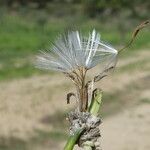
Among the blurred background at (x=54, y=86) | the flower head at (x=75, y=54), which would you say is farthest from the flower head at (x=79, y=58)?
the blurred background at (x=54, y=86)

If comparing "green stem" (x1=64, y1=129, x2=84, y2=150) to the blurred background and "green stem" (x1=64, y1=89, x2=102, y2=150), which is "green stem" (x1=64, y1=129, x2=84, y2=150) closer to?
"green stem" (x1=64, y1=89, x2=102, y2=150)

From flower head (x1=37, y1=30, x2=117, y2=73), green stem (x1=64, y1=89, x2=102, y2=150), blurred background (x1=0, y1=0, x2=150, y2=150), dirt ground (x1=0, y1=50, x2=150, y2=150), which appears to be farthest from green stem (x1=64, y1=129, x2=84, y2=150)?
dirt ground (x1=0, y1=50, x2=150, y2=150)

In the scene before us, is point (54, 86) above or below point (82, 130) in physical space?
above

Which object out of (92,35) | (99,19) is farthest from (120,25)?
(92,35)

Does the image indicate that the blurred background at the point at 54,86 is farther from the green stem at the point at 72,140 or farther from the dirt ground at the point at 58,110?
the green stem at the point at 72,140

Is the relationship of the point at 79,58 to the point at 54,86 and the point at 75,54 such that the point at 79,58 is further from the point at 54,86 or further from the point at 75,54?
the point at 54,86

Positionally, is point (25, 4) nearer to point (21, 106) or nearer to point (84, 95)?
point (21, 106)

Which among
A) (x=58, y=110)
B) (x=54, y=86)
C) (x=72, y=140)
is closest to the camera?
(x=72, y=140)

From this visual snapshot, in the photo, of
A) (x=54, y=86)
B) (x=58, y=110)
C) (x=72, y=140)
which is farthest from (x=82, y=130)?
(x=54, y=86)
